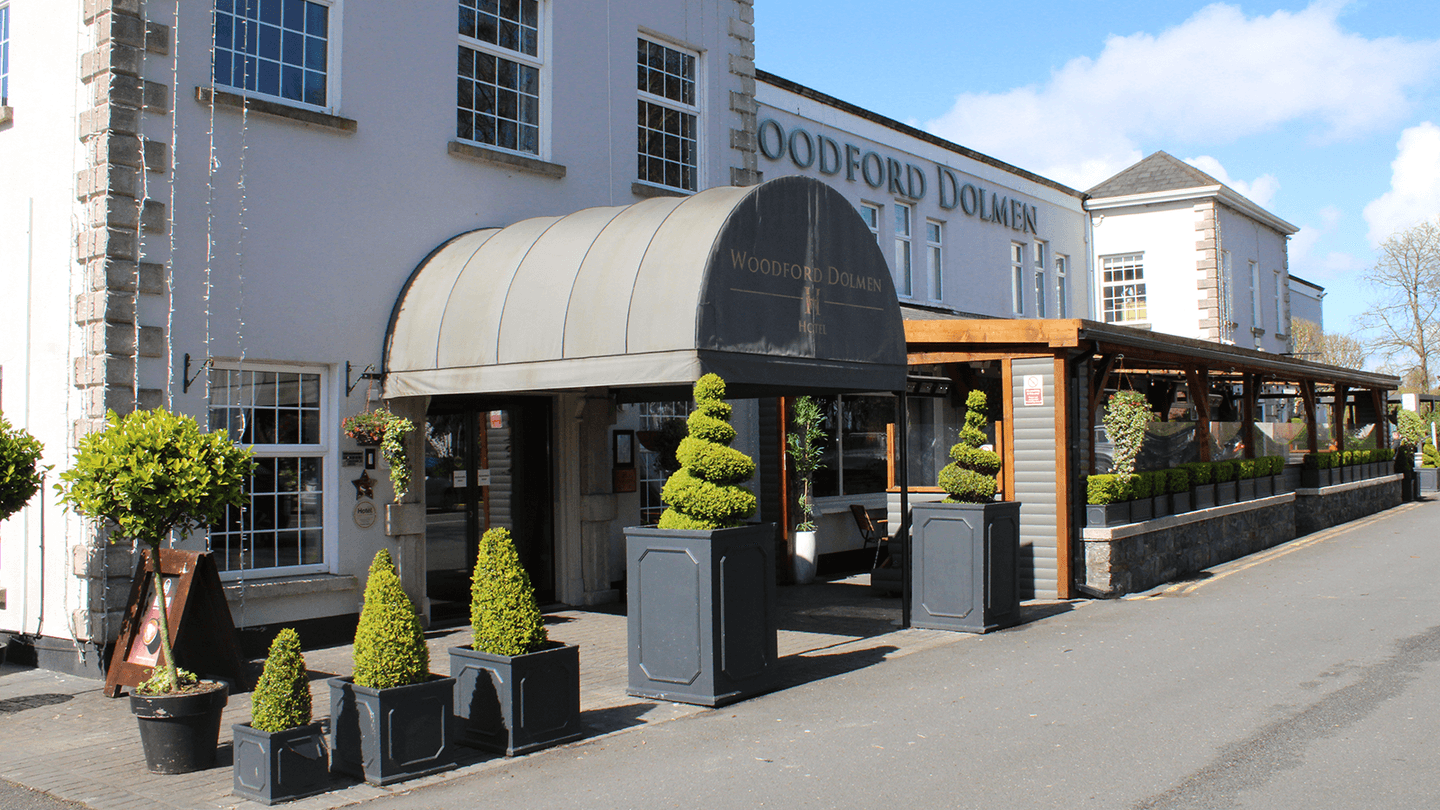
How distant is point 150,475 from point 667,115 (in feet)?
27.7

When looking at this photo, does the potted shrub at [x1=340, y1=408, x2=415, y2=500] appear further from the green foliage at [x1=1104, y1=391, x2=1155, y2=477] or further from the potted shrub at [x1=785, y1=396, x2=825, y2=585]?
the green foliage at [x1=1104, y1=391, x2=1155, y2=477]

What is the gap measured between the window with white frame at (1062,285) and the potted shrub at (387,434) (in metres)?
18.1

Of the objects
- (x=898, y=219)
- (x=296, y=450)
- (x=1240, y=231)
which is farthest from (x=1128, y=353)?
(x=1240, y=231)

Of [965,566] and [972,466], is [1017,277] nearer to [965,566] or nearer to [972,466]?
[972,466]

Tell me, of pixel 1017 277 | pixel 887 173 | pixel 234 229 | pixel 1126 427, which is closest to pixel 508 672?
pixel 234 229

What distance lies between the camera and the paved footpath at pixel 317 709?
19.3 feet

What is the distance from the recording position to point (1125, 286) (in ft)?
89.1

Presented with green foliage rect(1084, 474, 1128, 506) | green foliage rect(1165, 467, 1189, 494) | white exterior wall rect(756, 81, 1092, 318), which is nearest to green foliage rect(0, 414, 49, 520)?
green foliage rect(1084, 474, 1128, 506)

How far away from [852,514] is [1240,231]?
718 inches

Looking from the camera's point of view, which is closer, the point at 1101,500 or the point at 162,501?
the point at 162,501

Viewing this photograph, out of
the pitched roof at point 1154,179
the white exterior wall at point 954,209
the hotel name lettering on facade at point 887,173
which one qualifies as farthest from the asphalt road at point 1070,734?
the pitched roof at point 1154,179

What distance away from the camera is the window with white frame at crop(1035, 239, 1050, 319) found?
78.9 ft

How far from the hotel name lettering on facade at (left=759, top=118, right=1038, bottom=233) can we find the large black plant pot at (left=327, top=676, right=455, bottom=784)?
12093 millimetres

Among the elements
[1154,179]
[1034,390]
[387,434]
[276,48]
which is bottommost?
[387,434]
